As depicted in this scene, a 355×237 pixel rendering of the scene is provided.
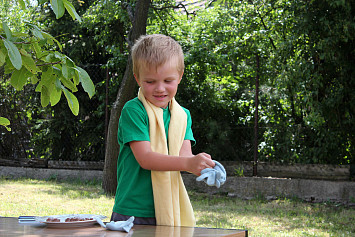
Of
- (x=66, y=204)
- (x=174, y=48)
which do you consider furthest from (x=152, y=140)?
(x=66, y=204)

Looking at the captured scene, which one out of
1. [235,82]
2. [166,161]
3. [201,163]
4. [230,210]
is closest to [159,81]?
[166,161]

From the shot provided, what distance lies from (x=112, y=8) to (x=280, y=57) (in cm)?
310

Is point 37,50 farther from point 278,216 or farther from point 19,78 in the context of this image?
point 278,216

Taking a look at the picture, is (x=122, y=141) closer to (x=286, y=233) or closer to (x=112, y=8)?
(x=286, y=233)

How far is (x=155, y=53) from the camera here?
192cm

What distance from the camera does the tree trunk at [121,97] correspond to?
7652mm

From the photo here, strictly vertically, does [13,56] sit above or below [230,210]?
above

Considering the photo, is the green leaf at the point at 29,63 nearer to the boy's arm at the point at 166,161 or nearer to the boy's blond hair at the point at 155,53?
the boy's blond hair at the point at 155,53

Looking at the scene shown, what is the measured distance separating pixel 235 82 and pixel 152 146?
23.6 ft

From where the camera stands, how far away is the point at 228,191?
8.08 metres

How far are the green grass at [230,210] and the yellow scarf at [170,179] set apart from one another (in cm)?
300

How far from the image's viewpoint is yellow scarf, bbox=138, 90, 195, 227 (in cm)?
190

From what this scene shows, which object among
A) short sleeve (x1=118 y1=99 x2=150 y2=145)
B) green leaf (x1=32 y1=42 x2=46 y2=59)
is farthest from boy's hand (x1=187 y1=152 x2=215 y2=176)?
green leaf (x1=32 y1=42 x2=46 y2=59)

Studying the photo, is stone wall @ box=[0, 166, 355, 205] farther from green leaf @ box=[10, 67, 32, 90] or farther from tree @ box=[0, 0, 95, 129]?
green leaf @ box=[10, 67, 32, 90]
